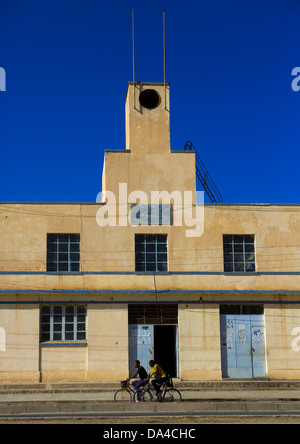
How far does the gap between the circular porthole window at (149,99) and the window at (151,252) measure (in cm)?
565

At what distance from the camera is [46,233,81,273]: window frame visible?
25.5 metres

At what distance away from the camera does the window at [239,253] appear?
26.3 meters

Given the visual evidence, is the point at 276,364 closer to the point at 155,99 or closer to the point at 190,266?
the point at 190,266

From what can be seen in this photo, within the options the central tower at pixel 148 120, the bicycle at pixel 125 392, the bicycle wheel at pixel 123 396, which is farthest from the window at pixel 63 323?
the central tower at pixel 148 120

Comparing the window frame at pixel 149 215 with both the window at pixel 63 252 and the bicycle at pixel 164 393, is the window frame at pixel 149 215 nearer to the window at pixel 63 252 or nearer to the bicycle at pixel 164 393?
the window at pixel 63 252

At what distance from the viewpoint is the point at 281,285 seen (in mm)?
26172

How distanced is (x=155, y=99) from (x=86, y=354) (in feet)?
36.4

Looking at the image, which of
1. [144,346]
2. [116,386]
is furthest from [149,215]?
[116,386]

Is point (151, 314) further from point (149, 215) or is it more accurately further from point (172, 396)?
point (172, 396)

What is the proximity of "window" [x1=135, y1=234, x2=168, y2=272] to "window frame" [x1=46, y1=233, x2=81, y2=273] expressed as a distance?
2451mm

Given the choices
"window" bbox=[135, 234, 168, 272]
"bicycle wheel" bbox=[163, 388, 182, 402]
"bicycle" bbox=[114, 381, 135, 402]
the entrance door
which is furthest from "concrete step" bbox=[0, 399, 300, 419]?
"window" bbox=[135, 234, 168, 272]

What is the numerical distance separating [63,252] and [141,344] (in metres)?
4.87

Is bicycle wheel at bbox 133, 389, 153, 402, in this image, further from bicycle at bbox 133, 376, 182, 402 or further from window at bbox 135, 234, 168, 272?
window at bbox 135, 234, 168, 272
